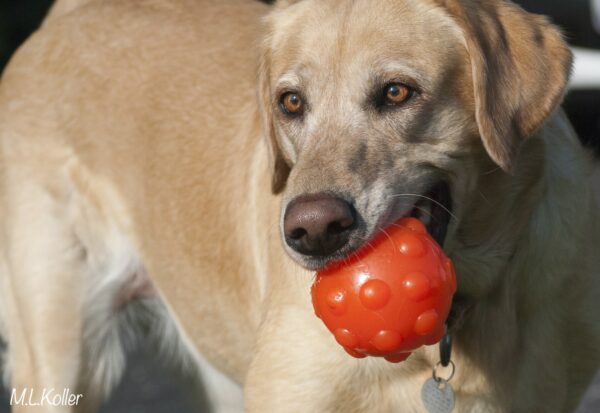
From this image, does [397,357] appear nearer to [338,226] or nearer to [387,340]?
[387,340]

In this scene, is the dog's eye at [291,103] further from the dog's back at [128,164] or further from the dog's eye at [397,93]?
the dog's back at [128,164]

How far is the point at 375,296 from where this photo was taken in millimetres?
3213

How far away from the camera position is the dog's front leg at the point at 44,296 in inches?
192

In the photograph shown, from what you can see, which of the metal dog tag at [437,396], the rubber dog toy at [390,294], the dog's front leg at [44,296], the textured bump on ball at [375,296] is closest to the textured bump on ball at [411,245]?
the rubber dog toy at [390,294]

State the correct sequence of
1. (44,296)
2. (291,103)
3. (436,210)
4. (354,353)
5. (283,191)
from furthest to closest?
(44,296) → (283,191) → (291,103) → (436,210) → (354,353)

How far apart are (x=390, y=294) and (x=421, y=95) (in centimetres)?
63

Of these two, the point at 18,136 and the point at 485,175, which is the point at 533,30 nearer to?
the point at 485,175

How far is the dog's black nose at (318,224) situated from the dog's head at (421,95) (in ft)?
0.27

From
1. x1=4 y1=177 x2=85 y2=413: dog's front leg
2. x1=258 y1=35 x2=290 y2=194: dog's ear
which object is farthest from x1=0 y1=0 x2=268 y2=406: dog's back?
x1=258 y1=35 x2=290 y2=194: dog's ear

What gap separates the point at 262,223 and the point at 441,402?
0.95 metres

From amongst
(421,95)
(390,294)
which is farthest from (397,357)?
(421,95)

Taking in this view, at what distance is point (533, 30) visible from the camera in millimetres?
3557

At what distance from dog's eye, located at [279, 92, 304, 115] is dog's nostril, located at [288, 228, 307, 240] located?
1.95 feet

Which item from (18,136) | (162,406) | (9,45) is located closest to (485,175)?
(18,136)
